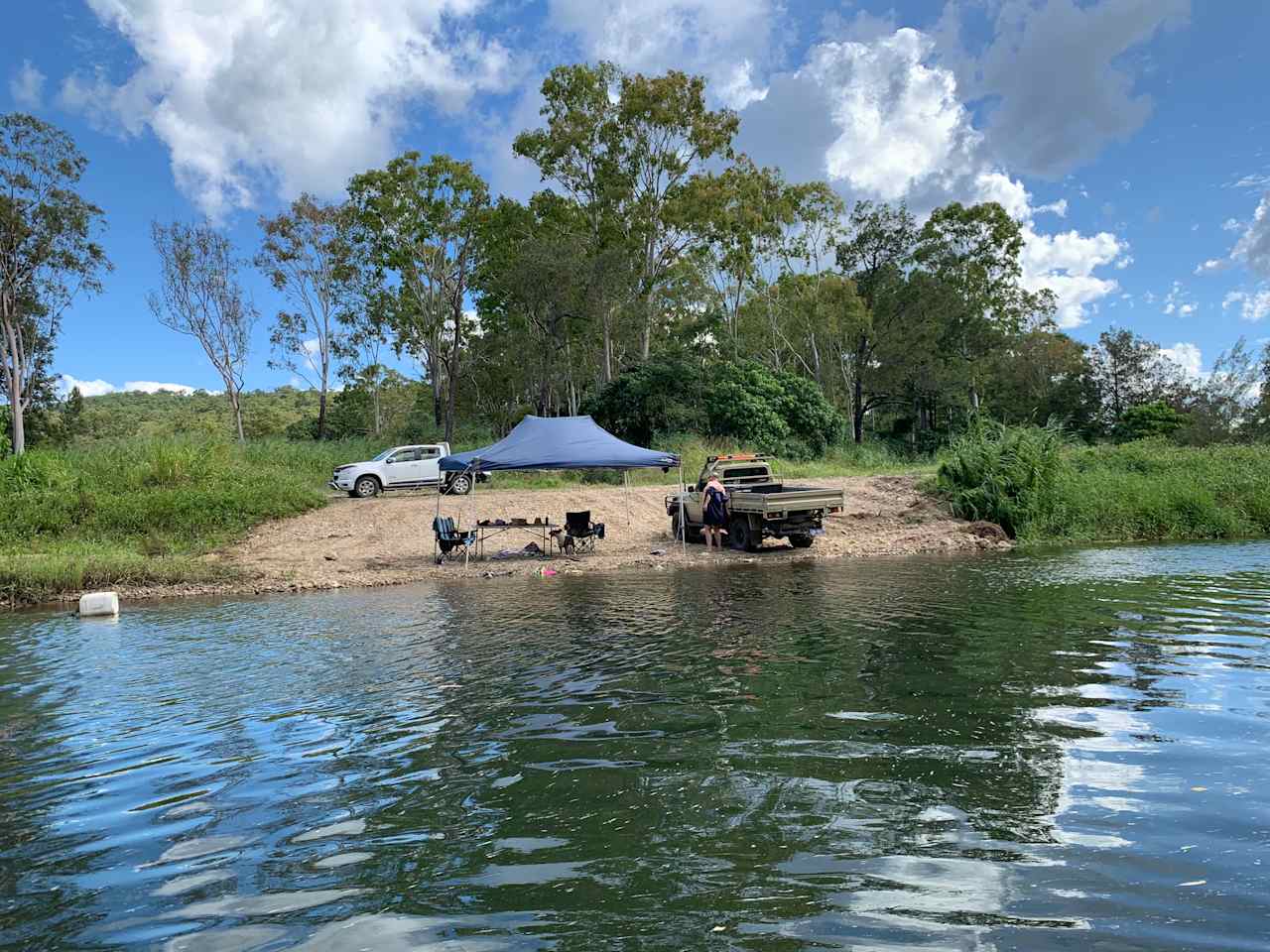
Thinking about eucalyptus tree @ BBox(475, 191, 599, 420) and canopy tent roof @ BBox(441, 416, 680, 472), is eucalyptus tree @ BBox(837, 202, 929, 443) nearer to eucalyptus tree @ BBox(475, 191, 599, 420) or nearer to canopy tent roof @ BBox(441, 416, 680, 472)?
eucalyptus tree @ BBox(475, 191, 599, 420)

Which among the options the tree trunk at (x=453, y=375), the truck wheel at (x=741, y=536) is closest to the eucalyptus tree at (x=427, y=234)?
the tree trunk at (x=453, y=375)

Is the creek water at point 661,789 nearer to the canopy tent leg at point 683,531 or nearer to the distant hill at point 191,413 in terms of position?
the canopy tent leg at point 683,531

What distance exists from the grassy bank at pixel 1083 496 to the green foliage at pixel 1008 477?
1.0 inches

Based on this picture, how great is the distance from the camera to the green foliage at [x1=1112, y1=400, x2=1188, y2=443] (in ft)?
128

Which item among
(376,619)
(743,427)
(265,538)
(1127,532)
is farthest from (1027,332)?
(376,619)

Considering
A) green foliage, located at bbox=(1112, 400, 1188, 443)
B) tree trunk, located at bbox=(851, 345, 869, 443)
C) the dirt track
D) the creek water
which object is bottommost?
the creek water

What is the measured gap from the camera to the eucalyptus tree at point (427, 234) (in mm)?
36562

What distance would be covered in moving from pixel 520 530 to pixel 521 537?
61 centimetres

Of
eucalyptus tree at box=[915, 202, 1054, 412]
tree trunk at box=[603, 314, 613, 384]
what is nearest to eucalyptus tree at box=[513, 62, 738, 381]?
tree trunk at box=[603, 314, 613, 384]

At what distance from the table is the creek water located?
8337mm

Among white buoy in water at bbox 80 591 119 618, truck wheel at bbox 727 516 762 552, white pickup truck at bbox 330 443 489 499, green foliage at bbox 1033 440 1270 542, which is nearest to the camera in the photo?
white buoy in water at bbox 80 591 119 618

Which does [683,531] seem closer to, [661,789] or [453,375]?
[661,789]

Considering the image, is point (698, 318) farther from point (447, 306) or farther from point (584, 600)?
point (584, 600)

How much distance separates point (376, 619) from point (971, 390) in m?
40.1
